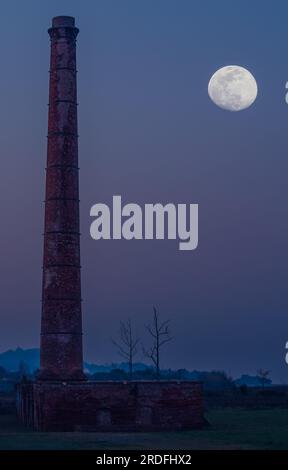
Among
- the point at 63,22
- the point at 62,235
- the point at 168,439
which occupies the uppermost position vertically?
the point at 63,22

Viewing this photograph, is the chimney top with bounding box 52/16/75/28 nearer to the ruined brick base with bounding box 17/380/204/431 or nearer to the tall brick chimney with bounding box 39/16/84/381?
the tall brick chimney with bounding box 39/16/84/381

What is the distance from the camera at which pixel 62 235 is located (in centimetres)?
3225

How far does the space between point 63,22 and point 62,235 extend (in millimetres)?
7271

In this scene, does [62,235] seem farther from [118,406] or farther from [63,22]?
[63,22]

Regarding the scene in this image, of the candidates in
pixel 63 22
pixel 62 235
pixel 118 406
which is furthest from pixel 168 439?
pixel 63 22

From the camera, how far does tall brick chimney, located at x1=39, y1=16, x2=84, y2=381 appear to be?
32.1 m

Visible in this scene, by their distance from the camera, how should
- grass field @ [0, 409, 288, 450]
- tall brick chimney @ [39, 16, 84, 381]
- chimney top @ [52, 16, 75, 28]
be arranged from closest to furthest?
grass field @ [0, 409, 288, 450] → tall brick chimney @ [39, 16, 84, 381] → chimney top @ [52, 16, 75, 28]

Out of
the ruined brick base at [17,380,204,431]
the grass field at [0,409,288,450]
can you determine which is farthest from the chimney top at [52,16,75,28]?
the grass field at [0,409,288,450]

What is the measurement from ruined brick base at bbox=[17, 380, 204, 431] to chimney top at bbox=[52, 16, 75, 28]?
39.4 ft

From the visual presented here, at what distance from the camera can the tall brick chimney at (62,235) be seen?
1264 inches

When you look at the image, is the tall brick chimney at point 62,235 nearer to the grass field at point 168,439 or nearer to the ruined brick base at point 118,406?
the ruined brick base at point 118,406

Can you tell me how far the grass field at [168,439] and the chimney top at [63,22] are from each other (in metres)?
13.5

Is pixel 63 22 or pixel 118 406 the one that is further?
pixel 63 22
